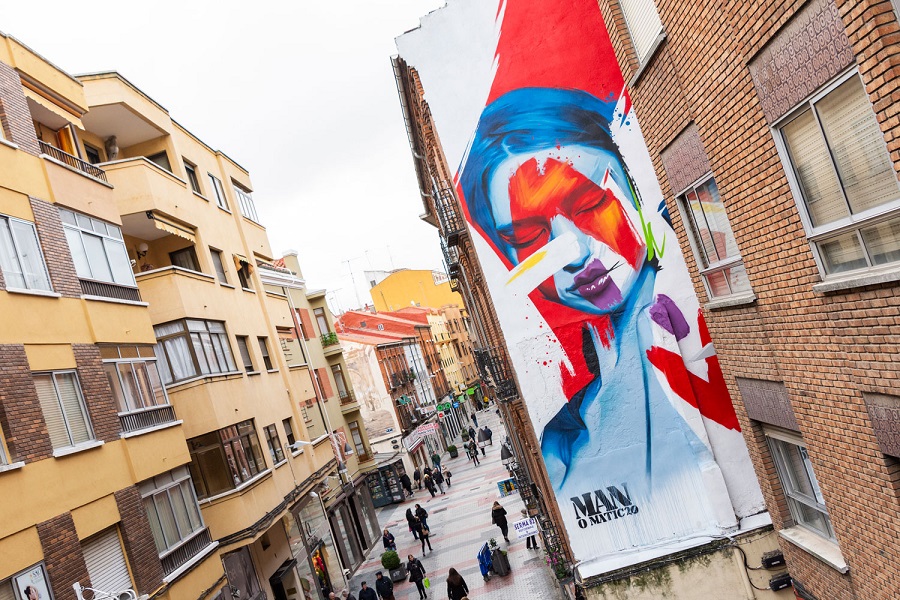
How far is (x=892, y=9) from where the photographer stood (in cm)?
458

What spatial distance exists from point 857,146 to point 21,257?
38.6ft

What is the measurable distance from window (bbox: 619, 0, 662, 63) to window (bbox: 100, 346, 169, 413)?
34.8 feet

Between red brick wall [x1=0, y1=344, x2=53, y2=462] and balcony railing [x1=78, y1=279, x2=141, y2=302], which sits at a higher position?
balcony railing [x1=78, y1=279, x2=141, y2=302]

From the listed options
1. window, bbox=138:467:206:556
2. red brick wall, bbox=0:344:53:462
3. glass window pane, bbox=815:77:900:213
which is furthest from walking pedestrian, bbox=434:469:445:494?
glass window pane, bbox=815:77:900:213

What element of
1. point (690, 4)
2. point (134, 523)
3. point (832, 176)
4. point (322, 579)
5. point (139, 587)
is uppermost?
point (690, 4)

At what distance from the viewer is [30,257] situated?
41.2ft

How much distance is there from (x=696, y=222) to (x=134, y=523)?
34.7 feet

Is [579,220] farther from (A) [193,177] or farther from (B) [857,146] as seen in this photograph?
(A) [193,177]

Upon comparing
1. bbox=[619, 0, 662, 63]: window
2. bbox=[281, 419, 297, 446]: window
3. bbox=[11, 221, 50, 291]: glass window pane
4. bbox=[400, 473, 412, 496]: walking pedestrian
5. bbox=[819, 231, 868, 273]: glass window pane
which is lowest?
bbox=[400, 473, 412, 496]: walking pedestrian

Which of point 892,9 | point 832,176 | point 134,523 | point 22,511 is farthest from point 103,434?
point 892,9

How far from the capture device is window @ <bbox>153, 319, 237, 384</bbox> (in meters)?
17.9

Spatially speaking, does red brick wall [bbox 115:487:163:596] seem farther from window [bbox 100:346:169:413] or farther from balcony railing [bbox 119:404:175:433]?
window [bbox 100:346:169:413]

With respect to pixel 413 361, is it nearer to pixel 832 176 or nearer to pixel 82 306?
pixel 82 306

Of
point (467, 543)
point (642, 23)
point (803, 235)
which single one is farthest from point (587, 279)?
point (467, 543)
